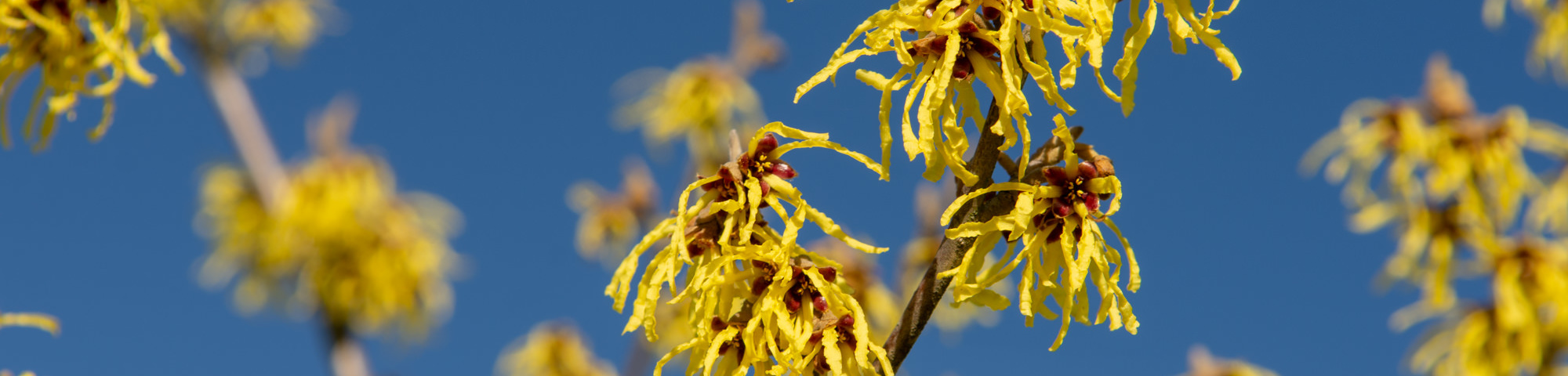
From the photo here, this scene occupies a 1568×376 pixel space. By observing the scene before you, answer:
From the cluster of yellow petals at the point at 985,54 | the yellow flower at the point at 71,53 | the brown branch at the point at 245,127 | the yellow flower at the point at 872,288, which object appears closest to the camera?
the cluster of yellow petals at the point at 985,54

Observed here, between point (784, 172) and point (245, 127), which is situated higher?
point (245, 127)

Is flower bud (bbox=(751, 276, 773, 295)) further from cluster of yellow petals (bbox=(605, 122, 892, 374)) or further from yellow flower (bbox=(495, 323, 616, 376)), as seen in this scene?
yellow flower (bbox=(495, 323, 616, 376))

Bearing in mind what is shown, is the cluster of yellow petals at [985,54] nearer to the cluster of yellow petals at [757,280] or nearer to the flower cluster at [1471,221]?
the cluster of yellow petals at [757,280]

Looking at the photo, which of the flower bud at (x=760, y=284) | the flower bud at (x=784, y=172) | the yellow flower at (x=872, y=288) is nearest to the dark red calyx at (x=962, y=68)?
the flower bud at (x=784, y=172)

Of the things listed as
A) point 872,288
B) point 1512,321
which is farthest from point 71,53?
point 1512,321

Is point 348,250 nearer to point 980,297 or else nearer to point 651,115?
point 651,115

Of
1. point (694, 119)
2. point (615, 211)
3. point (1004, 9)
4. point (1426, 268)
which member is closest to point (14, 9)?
point (1004, 9)

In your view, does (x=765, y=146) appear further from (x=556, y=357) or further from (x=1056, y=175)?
(x=556, y=357)
